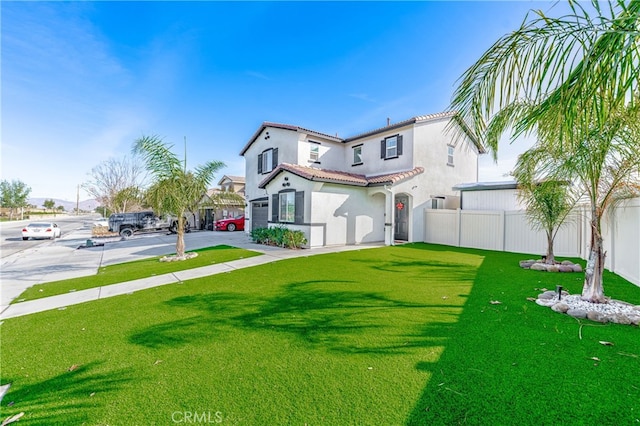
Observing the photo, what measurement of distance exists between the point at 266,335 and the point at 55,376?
7.82 ft

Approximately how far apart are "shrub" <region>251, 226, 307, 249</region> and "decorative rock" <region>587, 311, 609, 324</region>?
384 inches

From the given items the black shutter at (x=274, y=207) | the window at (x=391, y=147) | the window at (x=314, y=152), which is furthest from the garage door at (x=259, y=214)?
the window at (x=391, y=147)

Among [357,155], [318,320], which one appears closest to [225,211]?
[357,155]

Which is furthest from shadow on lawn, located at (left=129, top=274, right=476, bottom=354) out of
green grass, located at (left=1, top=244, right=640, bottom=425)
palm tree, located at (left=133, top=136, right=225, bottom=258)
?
palm tree, located at (left=133, top=136, right=225, bottom=258)

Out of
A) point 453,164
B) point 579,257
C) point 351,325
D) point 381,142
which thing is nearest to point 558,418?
point 351,325

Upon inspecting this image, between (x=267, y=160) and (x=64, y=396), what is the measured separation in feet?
56.5

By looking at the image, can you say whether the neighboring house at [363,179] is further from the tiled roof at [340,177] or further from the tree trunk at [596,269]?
the tree trunk at [596,269]

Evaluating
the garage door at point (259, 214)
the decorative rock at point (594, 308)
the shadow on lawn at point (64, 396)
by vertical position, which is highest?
the garage door at point (259, 214)

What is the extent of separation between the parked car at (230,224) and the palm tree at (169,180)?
1296cm

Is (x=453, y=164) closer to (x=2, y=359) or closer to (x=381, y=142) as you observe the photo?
(x=381, y=142)

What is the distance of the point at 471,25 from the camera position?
6828 mm

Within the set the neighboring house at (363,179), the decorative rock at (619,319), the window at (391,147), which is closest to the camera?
the decorative rock at (619,319)

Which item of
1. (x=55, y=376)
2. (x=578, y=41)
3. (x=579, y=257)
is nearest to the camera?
(x=578, y=41)

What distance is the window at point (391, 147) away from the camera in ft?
50.1
